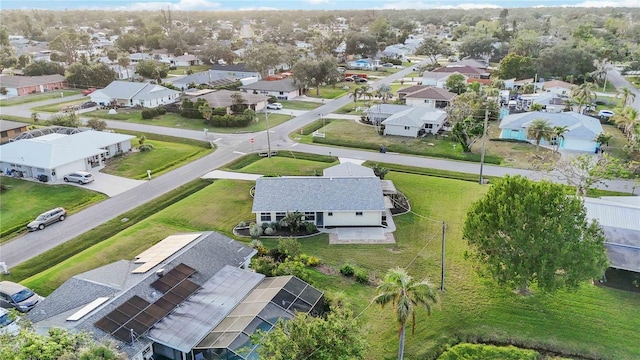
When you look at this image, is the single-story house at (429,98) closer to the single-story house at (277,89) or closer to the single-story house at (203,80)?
the single-story house at (277,89)

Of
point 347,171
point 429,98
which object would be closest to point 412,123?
point 429,98

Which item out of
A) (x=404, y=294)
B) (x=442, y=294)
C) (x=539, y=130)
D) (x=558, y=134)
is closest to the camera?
(x=404, y=294)

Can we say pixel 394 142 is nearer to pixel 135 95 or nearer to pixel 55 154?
pixel 55 154

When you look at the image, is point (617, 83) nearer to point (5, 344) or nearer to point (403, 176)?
point (403, 176)

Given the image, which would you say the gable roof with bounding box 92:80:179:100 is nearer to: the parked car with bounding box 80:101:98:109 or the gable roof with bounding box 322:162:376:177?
the parked car with bounding box 80:101:98:109

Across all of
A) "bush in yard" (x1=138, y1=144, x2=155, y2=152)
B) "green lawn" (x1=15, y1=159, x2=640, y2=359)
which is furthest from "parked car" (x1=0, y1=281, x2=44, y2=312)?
"bush in yard" (x1=138, y1=144, x2=155, y2=152)

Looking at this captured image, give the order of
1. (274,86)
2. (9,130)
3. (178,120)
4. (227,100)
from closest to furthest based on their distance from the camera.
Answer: (9,130)
(178,120)
(227,100)
(274,86)
